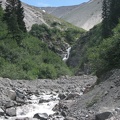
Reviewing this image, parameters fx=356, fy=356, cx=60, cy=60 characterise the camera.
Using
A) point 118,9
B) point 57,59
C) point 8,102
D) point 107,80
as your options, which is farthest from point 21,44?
point 107,80

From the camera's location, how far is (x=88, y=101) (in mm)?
25594

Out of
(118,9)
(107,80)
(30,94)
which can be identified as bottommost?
(30,94)

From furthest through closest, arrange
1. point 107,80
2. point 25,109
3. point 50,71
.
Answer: point 50,71 → point 25,109 → point 107,80

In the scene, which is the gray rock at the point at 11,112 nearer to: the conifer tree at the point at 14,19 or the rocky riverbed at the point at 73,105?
the rocky riverbed at the point at 73,105

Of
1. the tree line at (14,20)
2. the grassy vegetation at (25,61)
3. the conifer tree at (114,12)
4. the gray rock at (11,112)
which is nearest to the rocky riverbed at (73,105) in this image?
the gray rock at (11,112)

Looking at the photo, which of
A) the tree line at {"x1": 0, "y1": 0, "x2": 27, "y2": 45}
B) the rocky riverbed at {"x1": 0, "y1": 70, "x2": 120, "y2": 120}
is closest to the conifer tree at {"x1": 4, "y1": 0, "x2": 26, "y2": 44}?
the tree line at {"x1": 0, "y1": 0, "x2": 27, "y2": 45}

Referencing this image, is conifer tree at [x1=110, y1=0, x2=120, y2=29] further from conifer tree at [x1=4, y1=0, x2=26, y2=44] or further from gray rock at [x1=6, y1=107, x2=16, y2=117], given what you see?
gray rock at [x1=6, y1=107, x2=16, y2=117]

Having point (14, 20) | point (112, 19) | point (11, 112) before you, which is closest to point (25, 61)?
point (14, 20)

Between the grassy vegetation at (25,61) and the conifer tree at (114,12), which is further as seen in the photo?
the conifer tree at (114,12)

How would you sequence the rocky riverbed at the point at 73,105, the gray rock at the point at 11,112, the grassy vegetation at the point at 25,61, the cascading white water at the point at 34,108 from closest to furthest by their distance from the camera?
1. the rocky riverbed at the point at 73,105
2. the gray rock at the point at 11,112
3. the cascading white water at the point at 34,108
4. the grassy vegetation at the point at 25,61

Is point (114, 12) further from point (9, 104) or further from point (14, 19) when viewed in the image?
point (9, 104)

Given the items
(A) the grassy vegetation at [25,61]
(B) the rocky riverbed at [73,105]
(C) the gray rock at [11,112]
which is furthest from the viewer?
(A) the grassy vegetation at [25,61]

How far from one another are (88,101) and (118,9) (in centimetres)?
5874

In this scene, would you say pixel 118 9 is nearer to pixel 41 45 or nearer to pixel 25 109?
pixel 41 45
